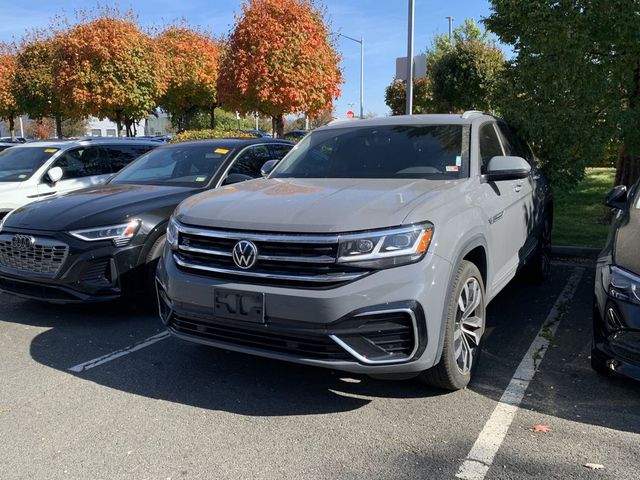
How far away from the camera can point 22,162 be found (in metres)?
8.26

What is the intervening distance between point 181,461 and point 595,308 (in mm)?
2744

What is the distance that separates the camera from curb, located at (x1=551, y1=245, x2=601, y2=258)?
7.54 meters

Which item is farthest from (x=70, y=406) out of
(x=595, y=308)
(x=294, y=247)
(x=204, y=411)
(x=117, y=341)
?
(x=595, y=308)

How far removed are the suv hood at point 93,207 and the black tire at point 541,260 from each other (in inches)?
144

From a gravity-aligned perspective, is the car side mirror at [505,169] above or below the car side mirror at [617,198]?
above

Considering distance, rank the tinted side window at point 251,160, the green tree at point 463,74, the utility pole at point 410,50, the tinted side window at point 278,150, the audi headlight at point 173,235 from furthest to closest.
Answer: the green tree at point 463,74 → the utility pole at point 410,50 → the tinted side window at point 278,150 → the tinted side window at point 251,160 → the audi headlight at point 173,235

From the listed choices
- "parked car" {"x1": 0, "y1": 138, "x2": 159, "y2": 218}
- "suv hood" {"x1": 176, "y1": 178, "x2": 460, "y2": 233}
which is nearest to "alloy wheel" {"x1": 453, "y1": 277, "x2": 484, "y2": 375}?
"suv hood" {"x1": 176, "y1": 178, "x2": 460, "y2": 233}

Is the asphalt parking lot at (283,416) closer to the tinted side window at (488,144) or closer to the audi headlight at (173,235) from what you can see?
the audi headlight at (173,235)

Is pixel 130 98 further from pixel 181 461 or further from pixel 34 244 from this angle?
pixel 181 461

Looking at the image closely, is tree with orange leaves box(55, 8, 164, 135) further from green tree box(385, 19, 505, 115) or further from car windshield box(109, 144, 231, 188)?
car windshield box(109, 144, 231, 188)

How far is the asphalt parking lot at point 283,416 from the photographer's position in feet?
9.84

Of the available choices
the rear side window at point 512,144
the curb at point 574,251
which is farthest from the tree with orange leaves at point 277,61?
the rear side window at point 512,144

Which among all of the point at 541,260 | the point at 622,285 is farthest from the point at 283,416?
the point at 541,260

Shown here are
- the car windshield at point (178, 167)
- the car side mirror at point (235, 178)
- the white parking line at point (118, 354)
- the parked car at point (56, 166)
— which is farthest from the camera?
the parked car at point (56, 166)
